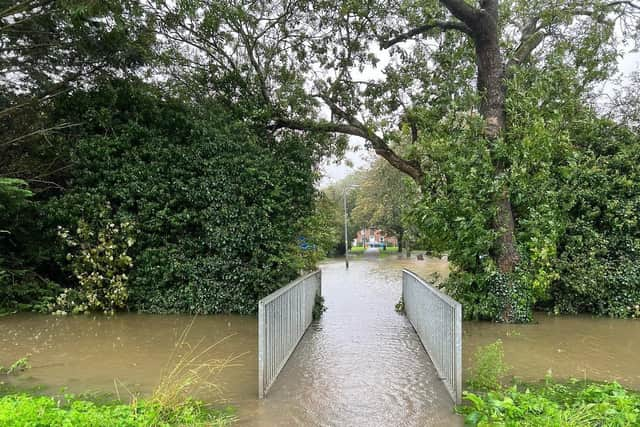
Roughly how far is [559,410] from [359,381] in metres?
2.17

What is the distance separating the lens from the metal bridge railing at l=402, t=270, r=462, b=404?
13.6 feet

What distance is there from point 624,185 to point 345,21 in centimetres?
729

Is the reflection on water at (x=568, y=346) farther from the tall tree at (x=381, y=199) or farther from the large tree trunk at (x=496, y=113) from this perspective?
the tall tree at (x=381, y=199)

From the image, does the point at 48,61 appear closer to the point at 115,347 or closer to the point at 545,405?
the point at 115,347

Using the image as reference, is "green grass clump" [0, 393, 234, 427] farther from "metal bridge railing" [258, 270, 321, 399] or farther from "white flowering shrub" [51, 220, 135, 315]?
"white flowering shrub" [51, 220, 135, 315]

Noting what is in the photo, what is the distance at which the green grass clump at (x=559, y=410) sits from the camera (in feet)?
10.8

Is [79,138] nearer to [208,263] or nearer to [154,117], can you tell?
[154,117]

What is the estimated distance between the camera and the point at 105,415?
3.41m

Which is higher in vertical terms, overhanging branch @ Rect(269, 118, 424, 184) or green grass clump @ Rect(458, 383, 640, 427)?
overhanging branch @ Rect(269, 118, 424, 184)

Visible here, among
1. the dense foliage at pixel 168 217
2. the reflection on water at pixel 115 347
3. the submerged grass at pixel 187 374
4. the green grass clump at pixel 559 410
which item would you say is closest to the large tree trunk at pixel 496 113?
the dense foliage at pixel 168 217

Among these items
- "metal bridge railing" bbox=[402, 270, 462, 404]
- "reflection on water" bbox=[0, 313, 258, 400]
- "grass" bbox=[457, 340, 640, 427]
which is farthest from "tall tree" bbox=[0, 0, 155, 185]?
"grass" bbox=[457, 340, 640, 427]

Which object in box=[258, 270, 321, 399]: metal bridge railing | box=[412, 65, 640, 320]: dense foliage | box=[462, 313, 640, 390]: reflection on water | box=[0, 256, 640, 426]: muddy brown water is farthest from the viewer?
box=[412, 65, 640, 320]: dense foliage

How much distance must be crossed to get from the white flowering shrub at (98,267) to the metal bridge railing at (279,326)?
4296 mm

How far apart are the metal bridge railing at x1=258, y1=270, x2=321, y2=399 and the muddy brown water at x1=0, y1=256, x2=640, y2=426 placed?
190 millimetres
